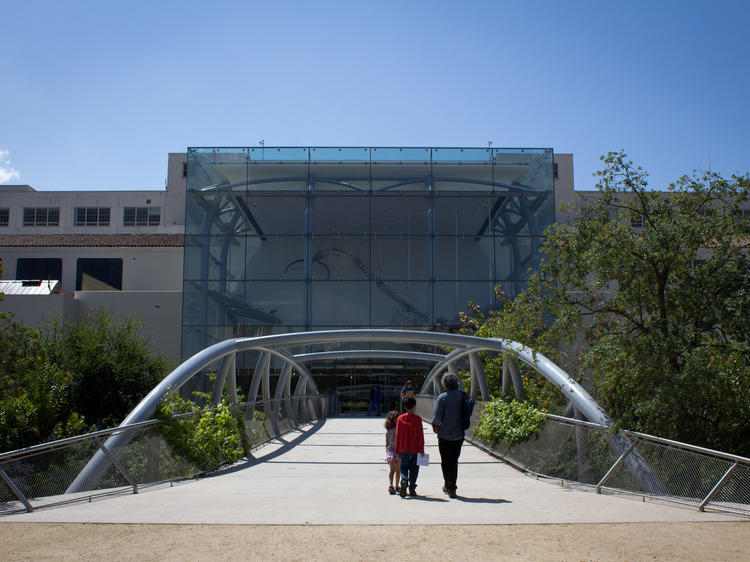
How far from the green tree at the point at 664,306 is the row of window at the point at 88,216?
34.4m

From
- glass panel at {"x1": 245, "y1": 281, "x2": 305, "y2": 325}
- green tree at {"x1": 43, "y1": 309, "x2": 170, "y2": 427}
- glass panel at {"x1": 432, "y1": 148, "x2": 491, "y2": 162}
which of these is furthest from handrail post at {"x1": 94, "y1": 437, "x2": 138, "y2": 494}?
glass panel at {"x1": 432, "y1": 148, "x2": 491, "y2": 162}

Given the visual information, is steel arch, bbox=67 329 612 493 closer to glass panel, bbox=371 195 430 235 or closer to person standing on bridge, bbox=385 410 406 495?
person standing on bridge, bbox=385 410 406 495

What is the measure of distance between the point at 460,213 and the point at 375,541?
2488cm

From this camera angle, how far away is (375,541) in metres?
5.88

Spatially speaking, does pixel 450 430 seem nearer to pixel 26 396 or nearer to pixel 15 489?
pixel 15 489

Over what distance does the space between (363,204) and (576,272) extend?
18.6 meters

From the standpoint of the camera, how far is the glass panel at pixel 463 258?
96.4 ft

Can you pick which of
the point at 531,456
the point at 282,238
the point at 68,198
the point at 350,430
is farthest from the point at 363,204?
the point at 68,198

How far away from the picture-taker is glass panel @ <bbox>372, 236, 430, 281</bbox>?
29656 millimetres

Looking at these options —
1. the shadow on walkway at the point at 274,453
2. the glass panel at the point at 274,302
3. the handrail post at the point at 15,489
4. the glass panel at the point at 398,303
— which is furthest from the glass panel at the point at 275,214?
the handrail post at the point at 15,489

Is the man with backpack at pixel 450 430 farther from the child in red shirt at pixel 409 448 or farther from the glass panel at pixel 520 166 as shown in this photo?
the glass panel at pixel 520 166

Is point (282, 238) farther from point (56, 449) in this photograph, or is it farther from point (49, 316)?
point (56, 449)

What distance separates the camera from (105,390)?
2056 centimetres

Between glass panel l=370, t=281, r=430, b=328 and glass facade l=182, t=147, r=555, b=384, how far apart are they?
0.14ft
